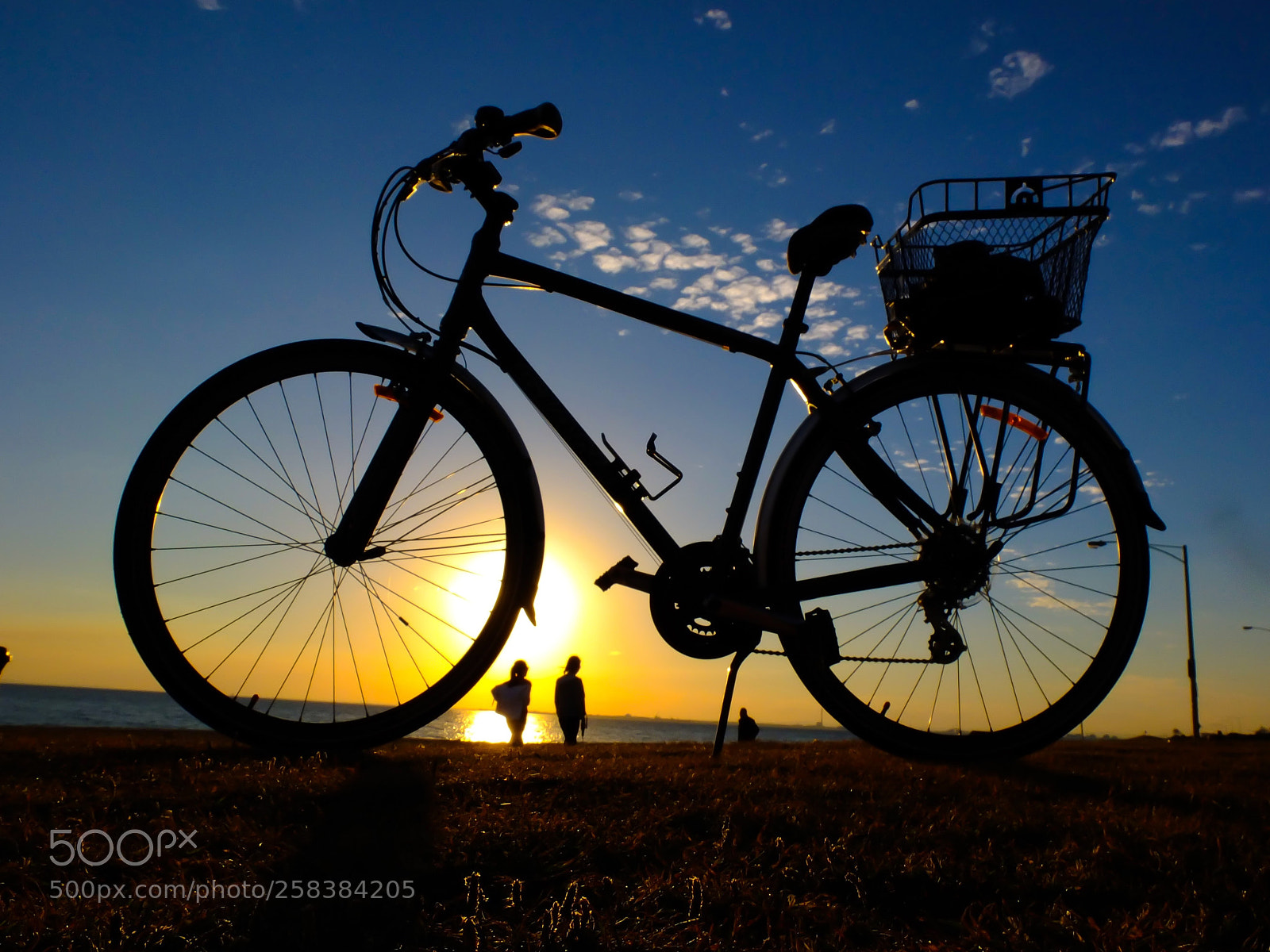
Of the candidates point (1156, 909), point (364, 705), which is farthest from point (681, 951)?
point (364, 705)

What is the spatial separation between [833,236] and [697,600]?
1.54 metres

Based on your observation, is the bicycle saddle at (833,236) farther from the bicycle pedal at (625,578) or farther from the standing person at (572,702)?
the standing person at (572,702)

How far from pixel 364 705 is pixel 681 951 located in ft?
7.43

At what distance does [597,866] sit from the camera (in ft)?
6.04

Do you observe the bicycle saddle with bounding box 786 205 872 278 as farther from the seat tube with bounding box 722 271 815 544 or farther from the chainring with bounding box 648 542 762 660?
the chainring with bounding box 648 542 762 660

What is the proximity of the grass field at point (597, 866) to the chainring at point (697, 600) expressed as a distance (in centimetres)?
49

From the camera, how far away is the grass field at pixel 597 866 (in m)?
1.44

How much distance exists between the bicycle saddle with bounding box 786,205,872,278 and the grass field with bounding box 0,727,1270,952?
204 centimetres

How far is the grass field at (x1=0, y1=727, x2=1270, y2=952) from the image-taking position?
1.44 metres

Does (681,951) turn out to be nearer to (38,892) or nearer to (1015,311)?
(38,892)

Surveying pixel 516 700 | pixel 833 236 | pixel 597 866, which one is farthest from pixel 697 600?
pixel 516 700

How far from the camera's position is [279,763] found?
2.74m

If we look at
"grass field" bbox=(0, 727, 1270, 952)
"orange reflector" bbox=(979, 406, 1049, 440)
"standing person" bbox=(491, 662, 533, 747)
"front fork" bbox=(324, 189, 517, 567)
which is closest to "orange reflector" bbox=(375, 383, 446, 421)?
"front fork" bbox=(324, 189, 517, 567)

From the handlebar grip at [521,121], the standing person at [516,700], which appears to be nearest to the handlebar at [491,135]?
the handlebar grip at [521,121]
